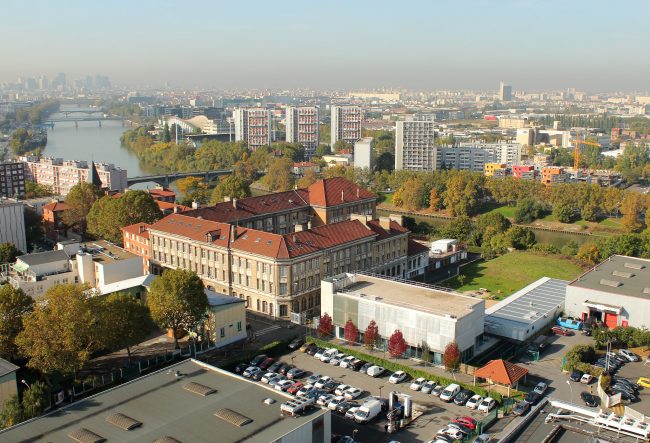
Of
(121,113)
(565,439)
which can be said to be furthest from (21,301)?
(121,113)

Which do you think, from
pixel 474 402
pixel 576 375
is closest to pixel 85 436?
pixel 474 402

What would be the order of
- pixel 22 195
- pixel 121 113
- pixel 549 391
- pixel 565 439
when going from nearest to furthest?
pixel 565 439
pixel 549 391
pixel 22 195
pixel 121 113

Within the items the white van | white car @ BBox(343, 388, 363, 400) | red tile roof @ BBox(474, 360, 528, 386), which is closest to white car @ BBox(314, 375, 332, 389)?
white car @ BBox(343, 388, 363, 400)

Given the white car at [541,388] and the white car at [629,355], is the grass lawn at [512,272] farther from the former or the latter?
the white car at [541,388]

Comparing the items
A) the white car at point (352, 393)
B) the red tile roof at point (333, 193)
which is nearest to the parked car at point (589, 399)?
the white car at point (352, 393)

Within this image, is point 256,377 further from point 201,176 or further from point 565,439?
point 201,176
